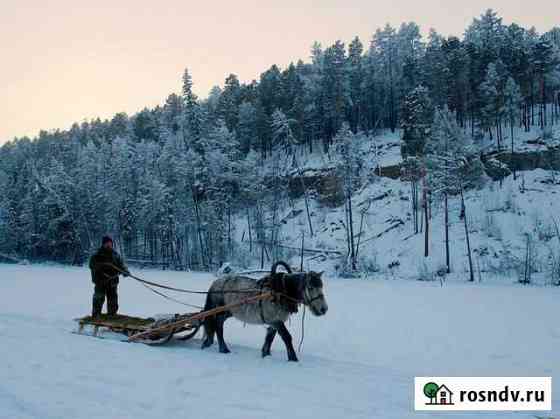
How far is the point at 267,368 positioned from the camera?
7.93 meters

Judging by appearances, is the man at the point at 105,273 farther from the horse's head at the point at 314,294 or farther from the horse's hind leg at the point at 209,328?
the horse's head at the point at 314,294

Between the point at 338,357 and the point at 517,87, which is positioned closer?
the point at 338,357

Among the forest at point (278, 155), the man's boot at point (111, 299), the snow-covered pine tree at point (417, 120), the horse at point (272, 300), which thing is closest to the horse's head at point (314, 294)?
the horse at point (272, 300)

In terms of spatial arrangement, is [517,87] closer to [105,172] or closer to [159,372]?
[105,172]

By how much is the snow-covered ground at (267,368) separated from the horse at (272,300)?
47 centimetres

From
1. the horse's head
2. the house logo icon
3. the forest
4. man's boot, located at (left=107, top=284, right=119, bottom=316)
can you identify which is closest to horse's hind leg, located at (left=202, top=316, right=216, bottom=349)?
the horse's head

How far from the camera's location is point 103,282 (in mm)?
11555

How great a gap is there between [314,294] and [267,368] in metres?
1.53

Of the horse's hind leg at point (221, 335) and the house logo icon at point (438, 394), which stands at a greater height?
the house logo icon at point (438, 394)

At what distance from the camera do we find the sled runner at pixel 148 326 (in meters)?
9.71

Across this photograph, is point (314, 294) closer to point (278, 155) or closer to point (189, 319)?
point (189, 319)

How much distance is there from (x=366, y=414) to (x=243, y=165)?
5547 centimetres

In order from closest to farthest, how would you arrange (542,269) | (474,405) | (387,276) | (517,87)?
(474,405) → (542,269) → (387,276) → (517,87)

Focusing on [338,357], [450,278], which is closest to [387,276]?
[450,278]
